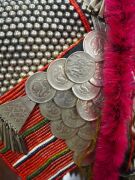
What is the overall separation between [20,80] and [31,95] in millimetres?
47

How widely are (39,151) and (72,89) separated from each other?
0.19 meters

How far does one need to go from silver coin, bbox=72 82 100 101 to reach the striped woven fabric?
0.09 metres

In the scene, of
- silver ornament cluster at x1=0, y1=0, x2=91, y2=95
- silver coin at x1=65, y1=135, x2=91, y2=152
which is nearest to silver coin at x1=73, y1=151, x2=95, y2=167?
silver coin at x1=65, y1=135, x2=91, y2=152

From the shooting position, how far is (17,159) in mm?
1032

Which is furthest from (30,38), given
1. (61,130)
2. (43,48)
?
(61,130)

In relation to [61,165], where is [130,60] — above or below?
above

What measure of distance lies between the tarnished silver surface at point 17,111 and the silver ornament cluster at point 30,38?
0.04 metres

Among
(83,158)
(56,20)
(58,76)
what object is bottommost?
(83,158)

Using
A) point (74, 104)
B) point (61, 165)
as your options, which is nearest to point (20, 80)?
point (74, 104)

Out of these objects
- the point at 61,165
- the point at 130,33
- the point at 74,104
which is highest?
the point at 130,33

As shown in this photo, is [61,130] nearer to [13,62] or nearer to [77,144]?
[77,144]

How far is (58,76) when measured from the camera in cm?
98

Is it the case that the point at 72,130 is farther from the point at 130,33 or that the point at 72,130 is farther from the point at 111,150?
the point at 130,33

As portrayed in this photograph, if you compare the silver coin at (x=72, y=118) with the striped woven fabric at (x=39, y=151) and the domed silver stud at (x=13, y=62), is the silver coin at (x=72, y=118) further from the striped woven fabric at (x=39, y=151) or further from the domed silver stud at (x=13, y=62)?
the domed silver stud at (x=13, y=62)
